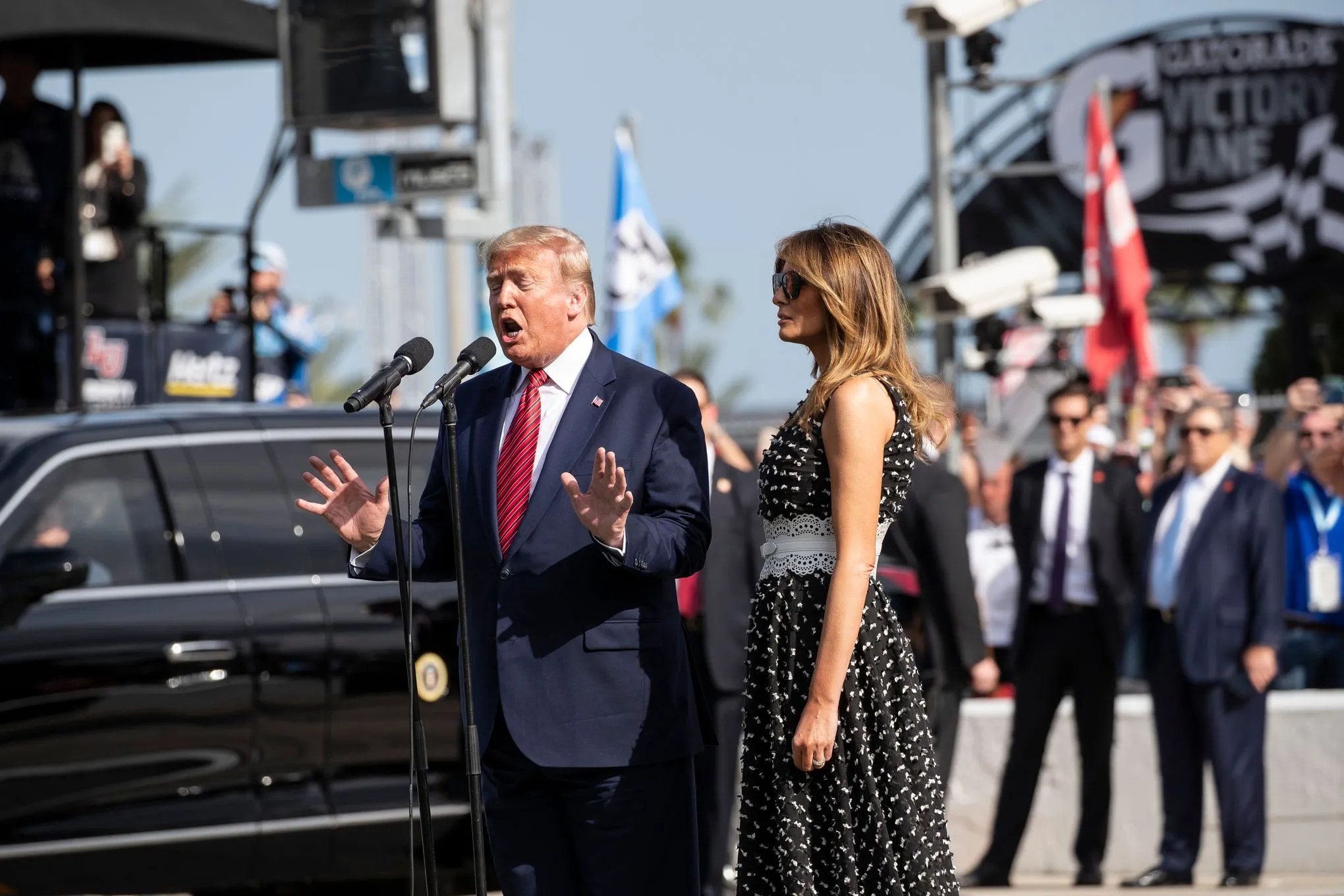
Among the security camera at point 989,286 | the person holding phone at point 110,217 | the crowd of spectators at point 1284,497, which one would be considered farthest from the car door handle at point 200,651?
the security camera at point 989,286

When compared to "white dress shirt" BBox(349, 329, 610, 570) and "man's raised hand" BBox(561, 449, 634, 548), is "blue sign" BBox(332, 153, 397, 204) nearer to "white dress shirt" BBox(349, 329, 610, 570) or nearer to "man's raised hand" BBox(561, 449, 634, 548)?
"white dress shirt" BBox(349, 329, 610, 570)

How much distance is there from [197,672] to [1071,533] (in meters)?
4.33

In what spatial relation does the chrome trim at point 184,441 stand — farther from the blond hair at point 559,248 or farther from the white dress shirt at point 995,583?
the white dress shirt at point 995,583

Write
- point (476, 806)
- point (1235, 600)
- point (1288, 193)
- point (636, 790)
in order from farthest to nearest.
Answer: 1. point (1288, 193)
2. point (1235, 600)
3. point (636, 790)
4. point (476, 806)

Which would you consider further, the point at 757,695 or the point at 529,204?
the point at 529,204

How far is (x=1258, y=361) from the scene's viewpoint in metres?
34.3

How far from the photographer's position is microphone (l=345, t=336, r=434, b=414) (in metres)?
4.87

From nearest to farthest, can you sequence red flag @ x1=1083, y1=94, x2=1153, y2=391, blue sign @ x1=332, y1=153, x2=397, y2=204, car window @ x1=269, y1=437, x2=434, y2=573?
car window @ x1=269, y1=437, x2=434, y2=573, blue sign @ x1=332, y1=153, x2=397, y2=204, red flag @ x1=1083, y1=94, x2=1153, y2=391

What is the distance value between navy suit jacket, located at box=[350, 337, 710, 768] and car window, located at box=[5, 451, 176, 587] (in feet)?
7.20

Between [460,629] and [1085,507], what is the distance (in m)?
5.50

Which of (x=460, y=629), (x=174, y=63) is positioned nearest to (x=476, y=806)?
(x=460, y=629)

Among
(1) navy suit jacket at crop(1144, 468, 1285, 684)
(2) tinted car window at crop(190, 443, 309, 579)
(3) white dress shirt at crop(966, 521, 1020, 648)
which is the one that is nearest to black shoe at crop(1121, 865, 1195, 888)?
(1) navy suit jacket at crop(1144, 468, 1285, 684)

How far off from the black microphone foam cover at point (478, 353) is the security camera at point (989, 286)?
27.0 feet

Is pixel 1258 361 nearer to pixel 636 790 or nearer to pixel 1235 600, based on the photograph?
pixel 1235 600
